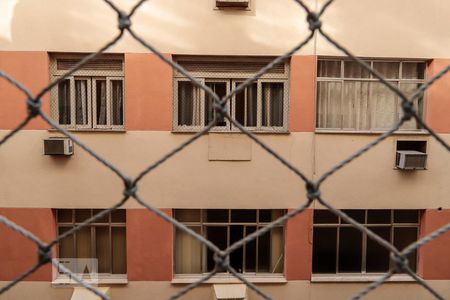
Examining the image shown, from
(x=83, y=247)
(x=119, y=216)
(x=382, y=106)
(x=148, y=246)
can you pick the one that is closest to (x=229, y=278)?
(x=148, y=246)

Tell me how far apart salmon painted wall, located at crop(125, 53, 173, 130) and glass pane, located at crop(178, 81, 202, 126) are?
5.8 inches

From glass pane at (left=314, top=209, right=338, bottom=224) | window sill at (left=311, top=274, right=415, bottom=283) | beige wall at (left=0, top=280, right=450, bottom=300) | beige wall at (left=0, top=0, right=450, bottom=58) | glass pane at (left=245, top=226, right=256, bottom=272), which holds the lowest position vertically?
beige wall at (left=0, top=280, right=450, bottom=300)

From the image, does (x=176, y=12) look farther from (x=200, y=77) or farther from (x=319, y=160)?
(x=319, y=160)

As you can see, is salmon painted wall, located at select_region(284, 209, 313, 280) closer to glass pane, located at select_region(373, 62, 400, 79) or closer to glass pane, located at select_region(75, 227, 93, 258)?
glass pane, located at select_region(373, 62, 400, 79)

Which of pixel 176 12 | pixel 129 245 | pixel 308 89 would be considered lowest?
pixel 129 245

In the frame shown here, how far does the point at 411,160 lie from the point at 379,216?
661 mm

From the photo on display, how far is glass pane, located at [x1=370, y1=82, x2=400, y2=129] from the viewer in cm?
429

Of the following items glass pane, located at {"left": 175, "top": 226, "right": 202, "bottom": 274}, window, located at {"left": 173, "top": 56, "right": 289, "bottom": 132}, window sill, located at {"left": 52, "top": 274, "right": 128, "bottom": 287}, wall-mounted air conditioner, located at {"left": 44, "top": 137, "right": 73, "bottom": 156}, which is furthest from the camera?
glass pane, located at {"left": 175, "top": 226, "right": 202, "bottom": 274}

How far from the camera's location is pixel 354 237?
4414 mm

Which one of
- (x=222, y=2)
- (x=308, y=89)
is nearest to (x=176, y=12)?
(x=222, y=2)

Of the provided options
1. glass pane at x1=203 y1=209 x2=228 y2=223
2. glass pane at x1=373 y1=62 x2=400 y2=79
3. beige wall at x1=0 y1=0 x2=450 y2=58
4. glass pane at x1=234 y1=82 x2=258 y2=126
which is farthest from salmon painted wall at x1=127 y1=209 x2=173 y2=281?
glass pane at x1=373 y1=62 x2=400 y2=79

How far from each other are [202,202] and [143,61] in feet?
4.90

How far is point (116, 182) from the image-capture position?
167 inches

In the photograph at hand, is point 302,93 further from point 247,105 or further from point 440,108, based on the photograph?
point 440,108
